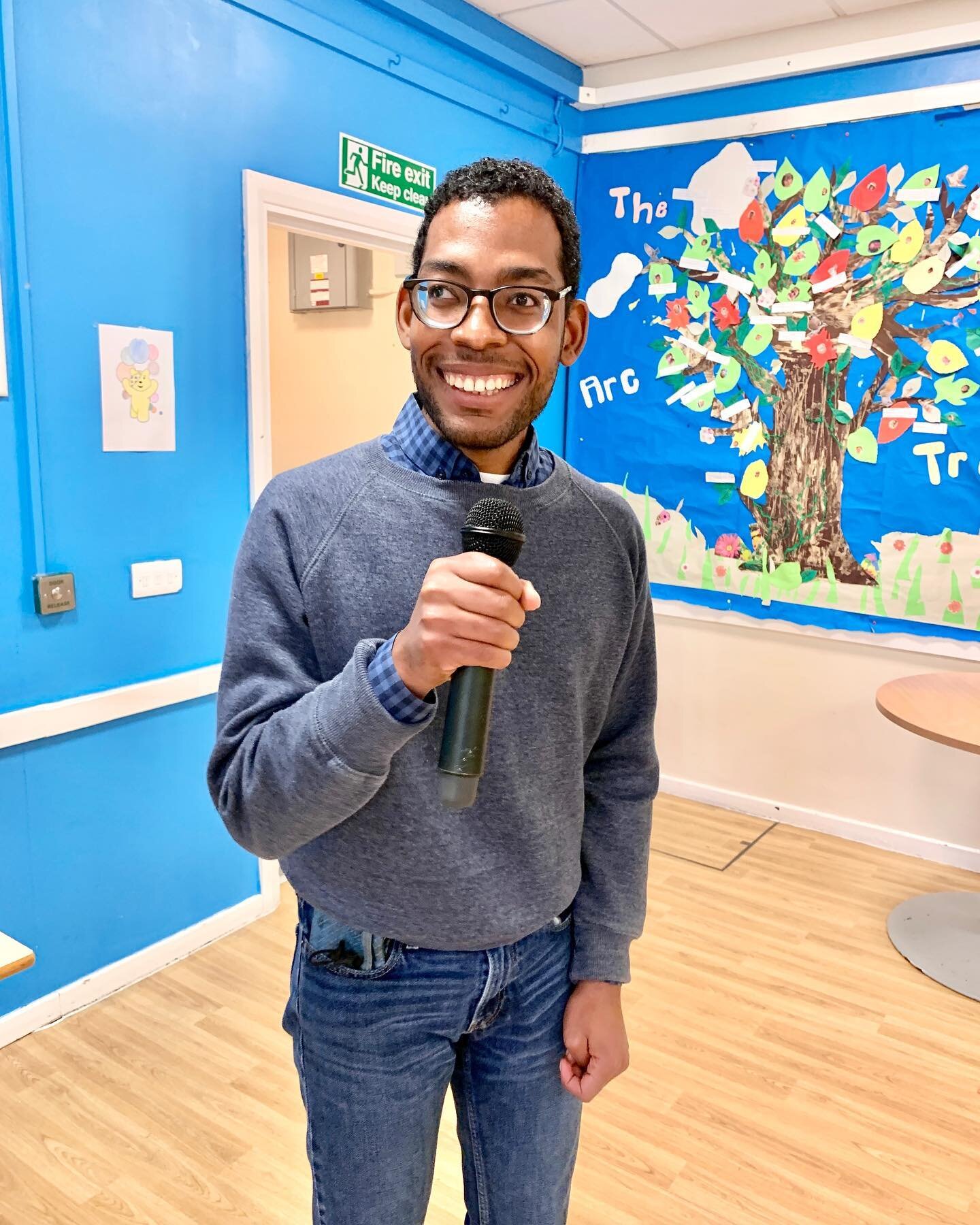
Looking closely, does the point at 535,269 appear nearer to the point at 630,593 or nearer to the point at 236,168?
the point at 630,593

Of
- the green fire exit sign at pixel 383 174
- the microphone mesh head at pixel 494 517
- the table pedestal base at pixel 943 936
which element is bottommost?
the table pedestal base at pixel 943 936

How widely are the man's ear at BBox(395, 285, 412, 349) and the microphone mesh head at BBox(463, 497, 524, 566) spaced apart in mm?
225

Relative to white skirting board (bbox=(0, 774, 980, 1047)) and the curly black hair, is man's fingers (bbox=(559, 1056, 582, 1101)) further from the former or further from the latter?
white skirting board (bbox=(0, 774, 980, 1047))

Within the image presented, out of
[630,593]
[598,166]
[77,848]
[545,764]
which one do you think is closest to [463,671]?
[545,764]

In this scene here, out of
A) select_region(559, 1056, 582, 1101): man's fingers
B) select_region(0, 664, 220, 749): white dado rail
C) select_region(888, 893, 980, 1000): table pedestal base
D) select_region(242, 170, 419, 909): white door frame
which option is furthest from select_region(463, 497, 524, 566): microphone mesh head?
select_region(888, 893, 980, 1000): table pedestal base

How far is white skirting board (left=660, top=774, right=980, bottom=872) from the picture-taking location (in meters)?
3.30

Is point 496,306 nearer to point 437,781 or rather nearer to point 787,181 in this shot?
point 437,781

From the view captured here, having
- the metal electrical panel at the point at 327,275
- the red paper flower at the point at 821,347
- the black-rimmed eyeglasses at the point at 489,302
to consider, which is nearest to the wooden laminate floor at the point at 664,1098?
the black-rimmed eyeglasses at the point at 489,302

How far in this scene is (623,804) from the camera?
3.61 feet

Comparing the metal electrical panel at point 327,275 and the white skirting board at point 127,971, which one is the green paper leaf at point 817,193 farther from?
the white skirting board at point 127,971

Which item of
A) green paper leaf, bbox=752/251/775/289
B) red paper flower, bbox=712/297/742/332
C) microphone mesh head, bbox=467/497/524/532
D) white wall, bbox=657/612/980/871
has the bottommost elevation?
white wall, bbox=657/612/980/871

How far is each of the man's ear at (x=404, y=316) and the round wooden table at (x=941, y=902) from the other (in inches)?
78.5

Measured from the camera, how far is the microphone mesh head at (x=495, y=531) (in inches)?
31.6

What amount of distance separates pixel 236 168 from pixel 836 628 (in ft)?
8.20
